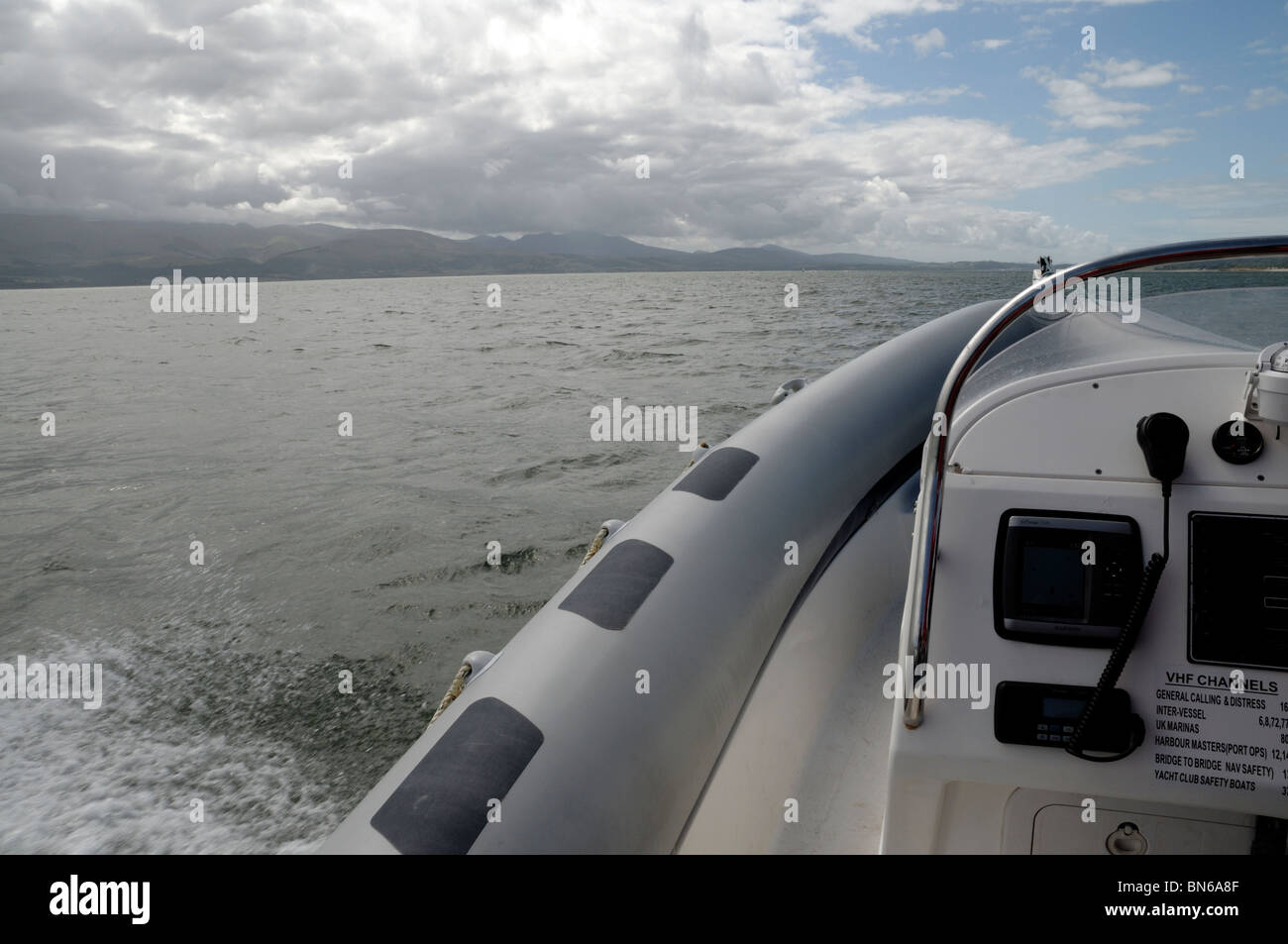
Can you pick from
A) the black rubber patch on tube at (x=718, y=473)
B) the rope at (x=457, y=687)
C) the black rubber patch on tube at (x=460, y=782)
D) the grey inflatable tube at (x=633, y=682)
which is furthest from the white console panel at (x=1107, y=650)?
the black rubber patch on tube at (x=718, y=473)

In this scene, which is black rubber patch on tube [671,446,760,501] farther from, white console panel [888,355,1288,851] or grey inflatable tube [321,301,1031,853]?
white console panel [888,355,1288,851]

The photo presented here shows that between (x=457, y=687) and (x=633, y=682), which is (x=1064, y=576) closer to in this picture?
(x=633, y=682)

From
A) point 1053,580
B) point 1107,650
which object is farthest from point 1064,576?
point 1107,650

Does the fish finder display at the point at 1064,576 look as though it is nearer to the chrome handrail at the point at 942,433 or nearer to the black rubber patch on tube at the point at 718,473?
the chrome handrail at the point at 942,433

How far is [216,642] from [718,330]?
43.8ft

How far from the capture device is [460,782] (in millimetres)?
1600

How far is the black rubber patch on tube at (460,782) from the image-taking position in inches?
58.7

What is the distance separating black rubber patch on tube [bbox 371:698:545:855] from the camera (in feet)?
4.89

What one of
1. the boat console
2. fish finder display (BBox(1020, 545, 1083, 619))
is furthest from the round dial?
fish finder display (BBox(1020, 545, 1083, 619))

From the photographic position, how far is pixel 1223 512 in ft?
4.82

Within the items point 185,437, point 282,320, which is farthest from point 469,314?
point 185,437

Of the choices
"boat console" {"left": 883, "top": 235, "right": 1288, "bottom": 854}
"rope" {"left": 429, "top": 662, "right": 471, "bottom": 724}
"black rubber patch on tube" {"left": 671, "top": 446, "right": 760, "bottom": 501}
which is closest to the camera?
"boat console" {"left": 883, "top": 235, "right": 1288, "bottom": 854}

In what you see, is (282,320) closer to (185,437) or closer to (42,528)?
(185,437)

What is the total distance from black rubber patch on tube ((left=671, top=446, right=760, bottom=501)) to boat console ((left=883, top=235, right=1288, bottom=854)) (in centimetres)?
121
